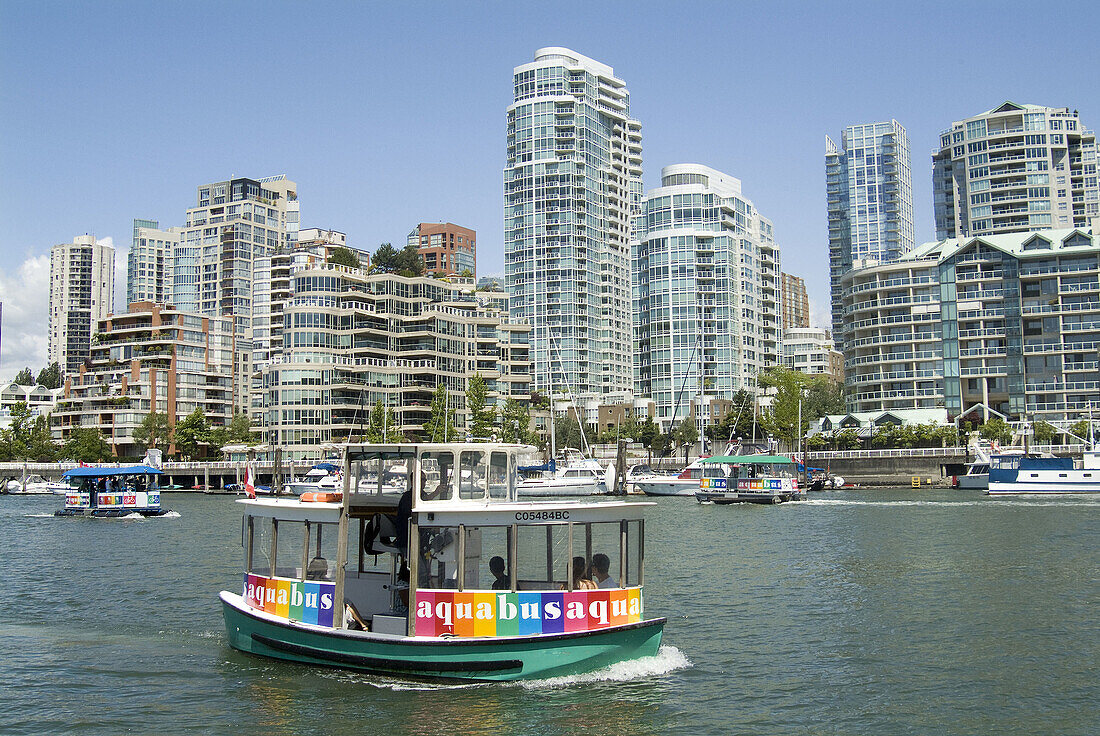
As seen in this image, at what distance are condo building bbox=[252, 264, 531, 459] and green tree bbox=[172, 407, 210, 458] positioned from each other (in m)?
9.45

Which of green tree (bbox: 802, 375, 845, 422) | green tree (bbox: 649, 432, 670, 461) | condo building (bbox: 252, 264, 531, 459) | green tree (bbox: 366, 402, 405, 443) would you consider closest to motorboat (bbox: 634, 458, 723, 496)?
condo building (bbox: 252, 264, 531, 459)

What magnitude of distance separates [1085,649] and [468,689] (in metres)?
13.3

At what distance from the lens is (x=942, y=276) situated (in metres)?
110

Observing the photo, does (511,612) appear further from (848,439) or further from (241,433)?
(241,433)

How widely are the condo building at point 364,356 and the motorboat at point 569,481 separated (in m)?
20.5

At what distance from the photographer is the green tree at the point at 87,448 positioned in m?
119

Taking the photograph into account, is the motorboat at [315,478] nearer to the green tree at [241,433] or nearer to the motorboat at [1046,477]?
the green tree at [241,433]

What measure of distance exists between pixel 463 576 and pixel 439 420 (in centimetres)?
9246

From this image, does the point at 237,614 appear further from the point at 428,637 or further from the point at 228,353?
the point at 228,353

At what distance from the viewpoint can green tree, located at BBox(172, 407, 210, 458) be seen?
11756cm

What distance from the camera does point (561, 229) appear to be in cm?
15788

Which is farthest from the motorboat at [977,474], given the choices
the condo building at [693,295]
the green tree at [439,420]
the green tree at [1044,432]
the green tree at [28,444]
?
the green tree at [28,444]

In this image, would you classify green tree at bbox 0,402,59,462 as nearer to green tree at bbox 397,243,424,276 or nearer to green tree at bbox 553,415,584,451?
green tree at bbox 397,243,424,276

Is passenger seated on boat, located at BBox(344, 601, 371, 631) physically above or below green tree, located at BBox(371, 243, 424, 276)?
below
